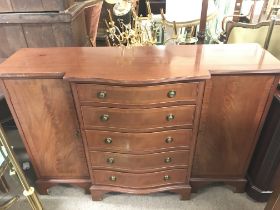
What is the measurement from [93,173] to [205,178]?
2.25 feet

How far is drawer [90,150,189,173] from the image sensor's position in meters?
1.24

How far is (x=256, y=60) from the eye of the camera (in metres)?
1.09

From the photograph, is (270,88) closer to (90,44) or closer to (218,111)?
(218,111)

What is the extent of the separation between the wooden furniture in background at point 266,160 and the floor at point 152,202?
102 mm

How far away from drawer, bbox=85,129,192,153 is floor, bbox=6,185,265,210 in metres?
0.45

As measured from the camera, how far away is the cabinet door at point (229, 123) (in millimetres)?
1058

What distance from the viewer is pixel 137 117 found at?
107cm

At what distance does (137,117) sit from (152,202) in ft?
2.23

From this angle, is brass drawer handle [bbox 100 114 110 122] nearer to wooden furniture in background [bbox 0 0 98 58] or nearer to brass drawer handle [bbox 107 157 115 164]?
brass drawer handle [bbox 107 157 115 164]

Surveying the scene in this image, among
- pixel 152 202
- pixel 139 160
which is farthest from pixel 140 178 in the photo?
pixel 152 202

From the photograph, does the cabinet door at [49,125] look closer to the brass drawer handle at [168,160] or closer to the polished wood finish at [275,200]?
the brass drawer handle at [168,160]

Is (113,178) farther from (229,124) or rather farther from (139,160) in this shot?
(229,124)

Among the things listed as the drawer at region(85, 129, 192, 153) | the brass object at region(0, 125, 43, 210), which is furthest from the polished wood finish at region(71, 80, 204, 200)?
the brass object at region(0, 125, 43, 210)

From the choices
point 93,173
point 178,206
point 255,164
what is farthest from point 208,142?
point 93,173
